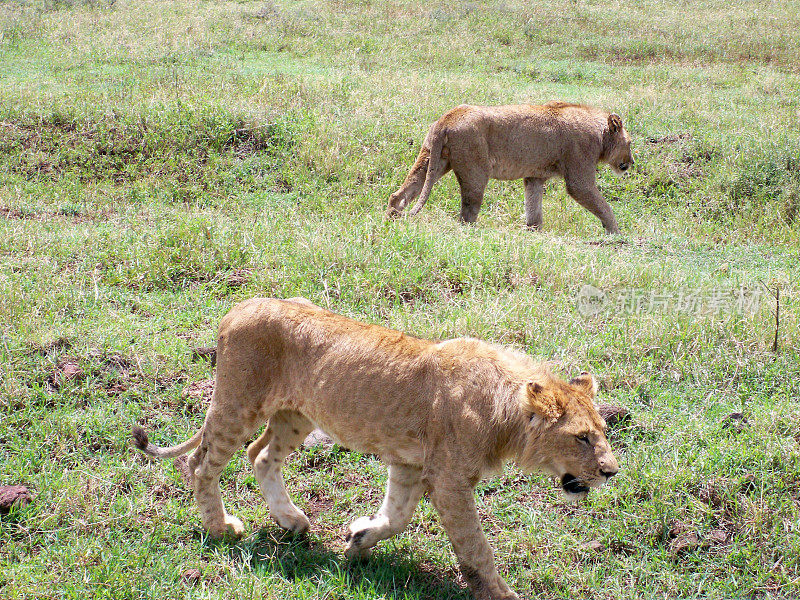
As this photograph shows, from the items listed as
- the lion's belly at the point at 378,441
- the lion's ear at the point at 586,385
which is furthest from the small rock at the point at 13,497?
the lion's ear at the point at 586,385

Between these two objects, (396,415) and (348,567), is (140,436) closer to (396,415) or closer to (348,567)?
(348,567)

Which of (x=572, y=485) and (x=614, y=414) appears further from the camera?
(x=614, y=414)

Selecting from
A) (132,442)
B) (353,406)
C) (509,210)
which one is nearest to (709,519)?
(353,406)

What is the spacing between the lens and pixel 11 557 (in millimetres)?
3998

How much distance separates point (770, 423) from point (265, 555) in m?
2.97

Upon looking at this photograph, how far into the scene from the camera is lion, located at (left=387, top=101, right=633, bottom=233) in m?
9.36

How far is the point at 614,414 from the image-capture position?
16.1 ft

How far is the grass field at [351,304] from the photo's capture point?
405cm

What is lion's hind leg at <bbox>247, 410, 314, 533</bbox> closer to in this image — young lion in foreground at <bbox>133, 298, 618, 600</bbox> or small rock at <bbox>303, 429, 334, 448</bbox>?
young lion in foreground at <bbox>133, 298, 618, 600</bbox>

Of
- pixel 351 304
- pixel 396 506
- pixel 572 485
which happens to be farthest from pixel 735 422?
pixel 351 304

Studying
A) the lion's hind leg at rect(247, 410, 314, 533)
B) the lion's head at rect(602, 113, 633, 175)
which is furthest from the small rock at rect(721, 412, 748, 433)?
the lion's head at rect(602, 113, 633, 175)

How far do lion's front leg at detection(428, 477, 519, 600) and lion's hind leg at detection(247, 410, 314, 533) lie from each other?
0.91 m

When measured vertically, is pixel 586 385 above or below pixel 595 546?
above

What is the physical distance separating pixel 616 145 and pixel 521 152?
1.42 metres
